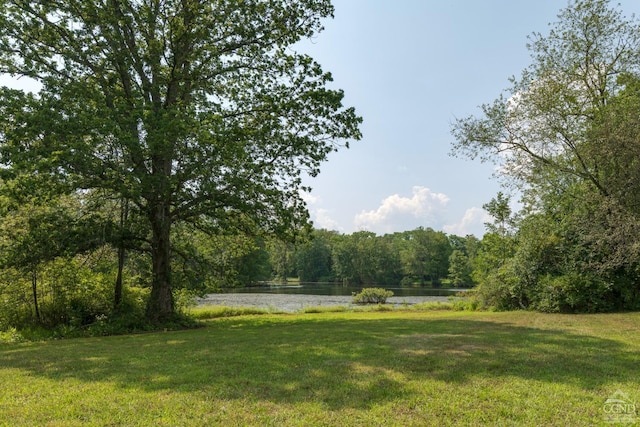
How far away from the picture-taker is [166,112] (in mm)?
13000

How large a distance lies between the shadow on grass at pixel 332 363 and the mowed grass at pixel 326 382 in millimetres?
27

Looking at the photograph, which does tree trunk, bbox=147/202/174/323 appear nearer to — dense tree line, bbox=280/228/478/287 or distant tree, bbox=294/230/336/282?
dense tree line, bbox=280/228/478/287

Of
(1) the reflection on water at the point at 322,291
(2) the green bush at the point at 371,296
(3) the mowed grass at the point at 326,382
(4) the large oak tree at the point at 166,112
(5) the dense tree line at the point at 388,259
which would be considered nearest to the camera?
(3) the mowed grass at the point at 326,382

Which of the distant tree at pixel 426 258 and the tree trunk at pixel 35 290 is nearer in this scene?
the tree trunk at pixel 35 290

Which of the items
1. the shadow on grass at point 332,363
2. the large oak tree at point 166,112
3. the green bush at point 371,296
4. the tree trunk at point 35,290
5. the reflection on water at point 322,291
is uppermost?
the large oak tree at point 166,112

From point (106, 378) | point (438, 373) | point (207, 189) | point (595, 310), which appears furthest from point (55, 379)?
point (595, 310)

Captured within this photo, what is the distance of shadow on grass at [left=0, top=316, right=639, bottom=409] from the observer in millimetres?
5988

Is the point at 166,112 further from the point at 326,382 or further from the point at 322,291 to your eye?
the point at 322,291

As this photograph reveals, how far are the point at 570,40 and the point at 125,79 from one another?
2046cm

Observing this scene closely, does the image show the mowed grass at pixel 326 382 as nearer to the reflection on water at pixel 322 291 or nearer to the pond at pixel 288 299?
Result: the pond at pixel 288 299

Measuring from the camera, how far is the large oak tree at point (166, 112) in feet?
40.9

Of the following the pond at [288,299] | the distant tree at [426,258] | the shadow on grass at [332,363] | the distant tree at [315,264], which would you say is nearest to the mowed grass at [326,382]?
the shadow on grass at [332,363]

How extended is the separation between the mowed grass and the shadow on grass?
0.09 feet

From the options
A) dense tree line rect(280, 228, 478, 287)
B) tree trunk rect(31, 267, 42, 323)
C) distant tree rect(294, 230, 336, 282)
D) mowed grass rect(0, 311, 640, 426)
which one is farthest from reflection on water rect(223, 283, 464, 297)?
mowed grass rect(0, 311, 640, 426)
